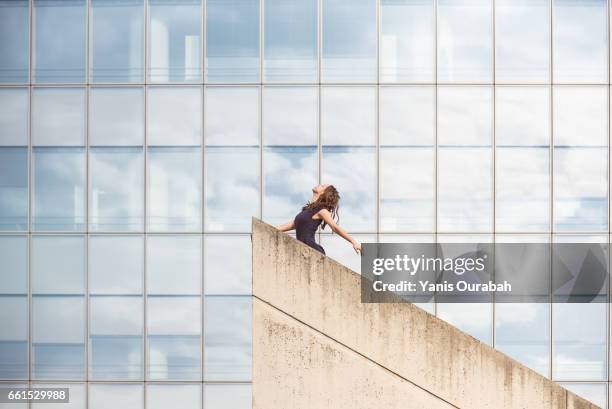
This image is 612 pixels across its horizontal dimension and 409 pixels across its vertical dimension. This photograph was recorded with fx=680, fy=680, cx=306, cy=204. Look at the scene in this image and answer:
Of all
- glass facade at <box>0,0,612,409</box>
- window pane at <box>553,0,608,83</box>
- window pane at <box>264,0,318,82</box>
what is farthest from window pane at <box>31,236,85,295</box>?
window pane at <box>553,0,608,83</box>

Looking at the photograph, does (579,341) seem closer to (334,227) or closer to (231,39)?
(334,227)

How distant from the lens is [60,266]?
46.1 ft

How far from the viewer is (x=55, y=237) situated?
1411cm

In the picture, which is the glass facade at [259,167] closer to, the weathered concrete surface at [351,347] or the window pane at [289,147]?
the window pane at [289,147]

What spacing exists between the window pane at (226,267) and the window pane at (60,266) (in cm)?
263

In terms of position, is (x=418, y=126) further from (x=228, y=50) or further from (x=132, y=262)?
(x=132, y=262)

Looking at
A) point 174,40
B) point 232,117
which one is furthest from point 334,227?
point 174,40

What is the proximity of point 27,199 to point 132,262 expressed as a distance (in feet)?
8.50

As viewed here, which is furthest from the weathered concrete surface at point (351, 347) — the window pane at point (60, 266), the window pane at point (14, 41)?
the window pane at point (14, 41)

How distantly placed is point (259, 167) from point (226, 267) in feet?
7.08

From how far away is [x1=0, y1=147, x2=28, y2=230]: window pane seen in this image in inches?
557

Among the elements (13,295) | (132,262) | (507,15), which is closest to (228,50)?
(132,262)

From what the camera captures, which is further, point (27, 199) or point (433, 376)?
point (27, 199)

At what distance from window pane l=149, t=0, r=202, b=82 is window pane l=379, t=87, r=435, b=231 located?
4.01 meters
